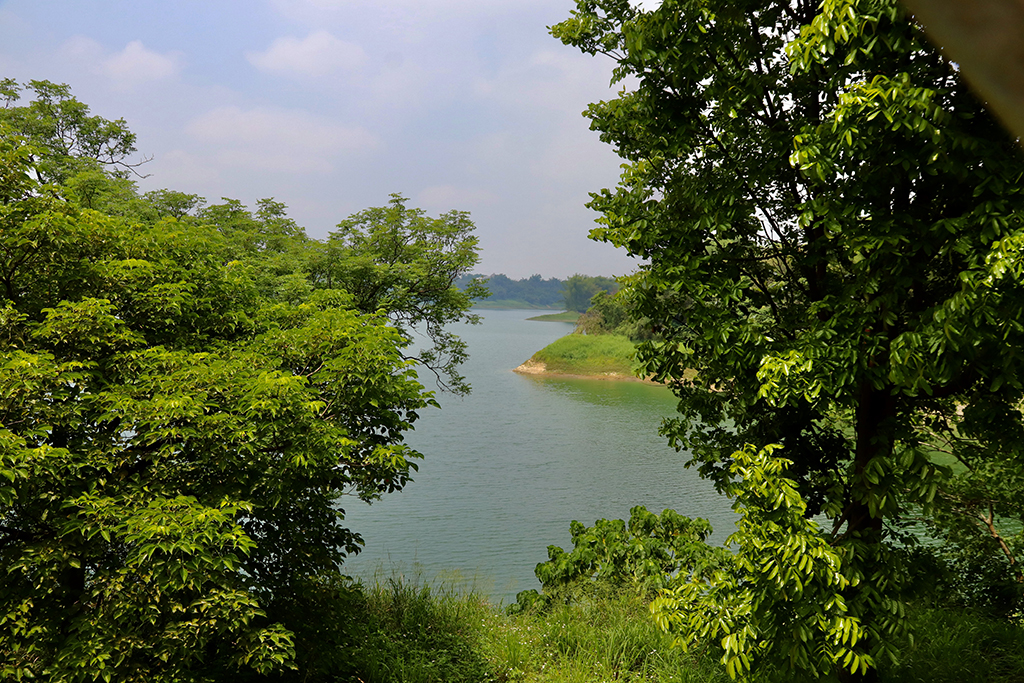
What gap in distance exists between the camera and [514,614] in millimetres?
9164

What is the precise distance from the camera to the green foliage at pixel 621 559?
30.1ft

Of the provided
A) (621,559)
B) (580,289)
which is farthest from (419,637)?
(580,289)

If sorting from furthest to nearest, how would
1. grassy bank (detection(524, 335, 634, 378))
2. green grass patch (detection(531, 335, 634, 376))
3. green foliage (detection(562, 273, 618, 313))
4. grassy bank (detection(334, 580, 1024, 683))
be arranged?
1. green foliage (detection(562, 273, 618, 313))
2. green grass patch (detection(531, 335, 634, 376))
3. grassy bank (detection(524, 335, 634, 378))
4. grassy bank (detection(334, 580, 1024, 683))

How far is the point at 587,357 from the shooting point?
4088cm

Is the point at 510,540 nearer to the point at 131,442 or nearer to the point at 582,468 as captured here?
the point at 582,468

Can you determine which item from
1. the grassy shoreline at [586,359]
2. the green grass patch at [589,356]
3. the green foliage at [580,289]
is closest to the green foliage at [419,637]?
the grassy shoreline at [586,359]

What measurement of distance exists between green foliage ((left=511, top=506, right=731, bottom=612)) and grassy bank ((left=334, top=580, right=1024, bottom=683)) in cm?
28

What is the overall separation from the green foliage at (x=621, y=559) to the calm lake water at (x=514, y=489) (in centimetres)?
190

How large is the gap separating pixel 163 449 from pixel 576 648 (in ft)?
15.7

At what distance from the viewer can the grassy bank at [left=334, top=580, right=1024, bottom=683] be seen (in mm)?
7070

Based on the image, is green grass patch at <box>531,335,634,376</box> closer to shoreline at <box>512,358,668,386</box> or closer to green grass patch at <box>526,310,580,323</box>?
shoreline at <box>512,358,668,386</box>

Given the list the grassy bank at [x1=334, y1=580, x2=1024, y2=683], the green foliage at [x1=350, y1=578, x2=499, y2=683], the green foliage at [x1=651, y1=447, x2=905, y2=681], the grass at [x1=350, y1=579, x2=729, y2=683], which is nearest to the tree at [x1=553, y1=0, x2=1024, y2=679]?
the green foliage at [x1=651, y1=447, x2=905, y2=681]

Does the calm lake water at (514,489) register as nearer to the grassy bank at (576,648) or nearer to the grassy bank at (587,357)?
the grassy bank at (576,648)

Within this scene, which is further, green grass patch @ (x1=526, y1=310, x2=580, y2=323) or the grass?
green grass patch @ (x1=526, y1=310, x2=580, y2=323)
